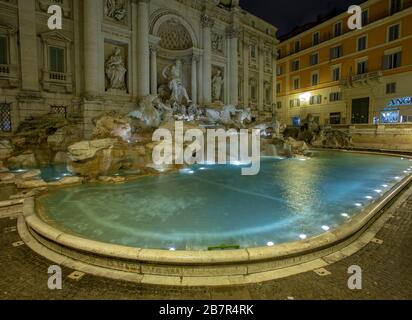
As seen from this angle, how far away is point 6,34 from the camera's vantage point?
11352 millimetres

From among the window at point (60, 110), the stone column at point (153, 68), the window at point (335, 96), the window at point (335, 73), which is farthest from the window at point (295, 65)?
the window at point (60, 110)

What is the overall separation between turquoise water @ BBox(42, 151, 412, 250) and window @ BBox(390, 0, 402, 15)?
20410mm

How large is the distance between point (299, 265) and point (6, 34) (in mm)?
15193

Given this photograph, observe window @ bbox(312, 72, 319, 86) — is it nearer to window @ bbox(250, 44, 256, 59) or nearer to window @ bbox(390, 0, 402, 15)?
window @ bbox(390, 0, 402, 15)

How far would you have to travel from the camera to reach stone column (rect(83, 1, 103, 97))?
12789 mm

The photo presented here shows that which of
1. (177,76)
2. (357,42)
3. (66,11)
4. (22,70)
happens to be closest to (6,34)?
(22,70)

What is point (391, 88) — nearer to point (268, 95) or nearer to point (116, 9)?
point (268, 95)

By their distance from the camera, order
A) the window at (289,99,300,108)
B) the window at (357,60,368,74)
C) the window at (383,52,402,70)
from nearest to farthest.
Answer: the window at (383,52,402,70), the window at (357,60,368,74), the window at (289,99,300,108)

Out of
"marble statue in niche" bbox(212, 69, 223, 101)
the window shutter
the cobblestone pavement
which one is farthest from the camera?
the window shutter

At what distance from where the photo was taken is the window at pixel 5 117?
1138 cm

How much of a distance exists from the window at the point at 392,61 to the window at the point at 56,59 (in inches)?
1004

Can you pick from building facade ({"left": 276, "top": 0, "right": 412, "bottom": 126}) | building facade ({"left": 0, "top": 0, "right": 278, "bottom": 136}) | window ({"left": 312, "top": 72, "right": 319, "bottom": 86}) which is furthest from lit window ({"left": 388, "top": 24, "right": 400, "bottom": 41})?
building facade ({"left": 0, "top": 0, "right": 278, "bottom": 136})

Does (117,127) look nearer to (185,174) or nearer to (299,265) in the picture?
(185,174)

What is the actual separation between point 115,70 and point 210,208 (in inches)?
484
